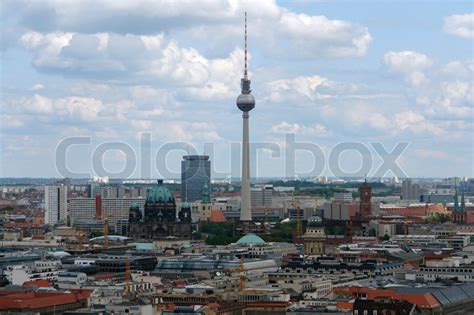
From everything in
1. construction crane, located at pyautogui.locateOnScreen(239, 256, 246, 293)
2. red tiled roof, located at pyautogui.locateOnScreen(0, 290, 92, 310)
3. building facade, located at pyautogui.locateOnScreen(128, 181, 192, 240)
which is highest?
building facade, located at pyautogui.locateOnScreen(128, 181, 192, 240)

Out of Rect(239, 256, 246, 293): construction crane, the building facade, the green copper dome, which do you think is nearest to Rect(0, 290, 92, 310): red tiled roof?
Rect(239, 256, 246, 293): construction crane

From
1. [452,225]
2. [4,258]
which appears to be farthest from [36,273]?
[452,225]

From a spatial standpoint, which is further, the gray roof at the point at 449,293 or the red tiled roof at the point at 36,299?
the gray roof at the point at 449,293

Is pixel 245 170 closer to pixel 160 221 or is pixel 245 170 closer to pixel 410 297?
pixel 160 221

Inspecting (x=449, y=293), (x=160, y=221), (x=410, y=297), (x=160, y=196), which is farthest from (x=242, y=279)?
(x=160, y=196)

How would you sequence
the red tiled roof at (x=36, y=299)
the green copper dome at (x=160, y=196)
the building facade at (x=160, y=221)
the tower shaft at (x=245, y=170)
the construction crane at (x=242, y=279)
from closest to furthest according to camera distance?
the red tiled roof at (x=36, y=299) → the construction crane at (x=242, y=279) → the building facade at (x=160, y=221) → the green copper dome at (x=160, y=196) → the tower shaft at (x=245, y=170)

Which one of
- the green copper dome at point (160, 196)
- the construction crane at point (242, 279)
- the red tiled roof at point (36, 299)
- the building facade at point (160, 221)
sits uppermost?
the green copper dome at point (160, 196)

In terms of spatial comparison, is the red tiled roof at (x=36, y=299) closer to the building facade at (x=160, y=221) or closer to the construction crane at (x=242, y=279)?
the construction crane at (x=242, y=279)

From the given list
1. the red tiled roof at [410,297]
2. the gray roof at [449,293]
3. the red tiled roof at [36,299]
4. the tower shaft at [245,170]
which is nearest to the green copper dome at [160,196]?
the tower shaft at [245,170]

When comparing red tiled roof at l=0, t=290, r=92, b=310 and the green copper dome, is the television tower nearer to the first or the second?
the green copper dome

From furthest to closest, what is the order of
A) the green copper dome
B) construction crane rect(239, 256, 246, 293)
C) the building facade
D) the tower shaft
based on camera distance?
1. the tower shaft
2. the green copper dome
3. the building facade
4. construction crane rect(239, 256, 246, 293)

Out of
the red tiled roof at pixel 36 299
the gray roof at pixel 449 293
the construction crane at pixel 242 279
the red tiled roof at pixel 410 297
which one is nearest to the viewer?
the red tiled roof at pixel 36 299
